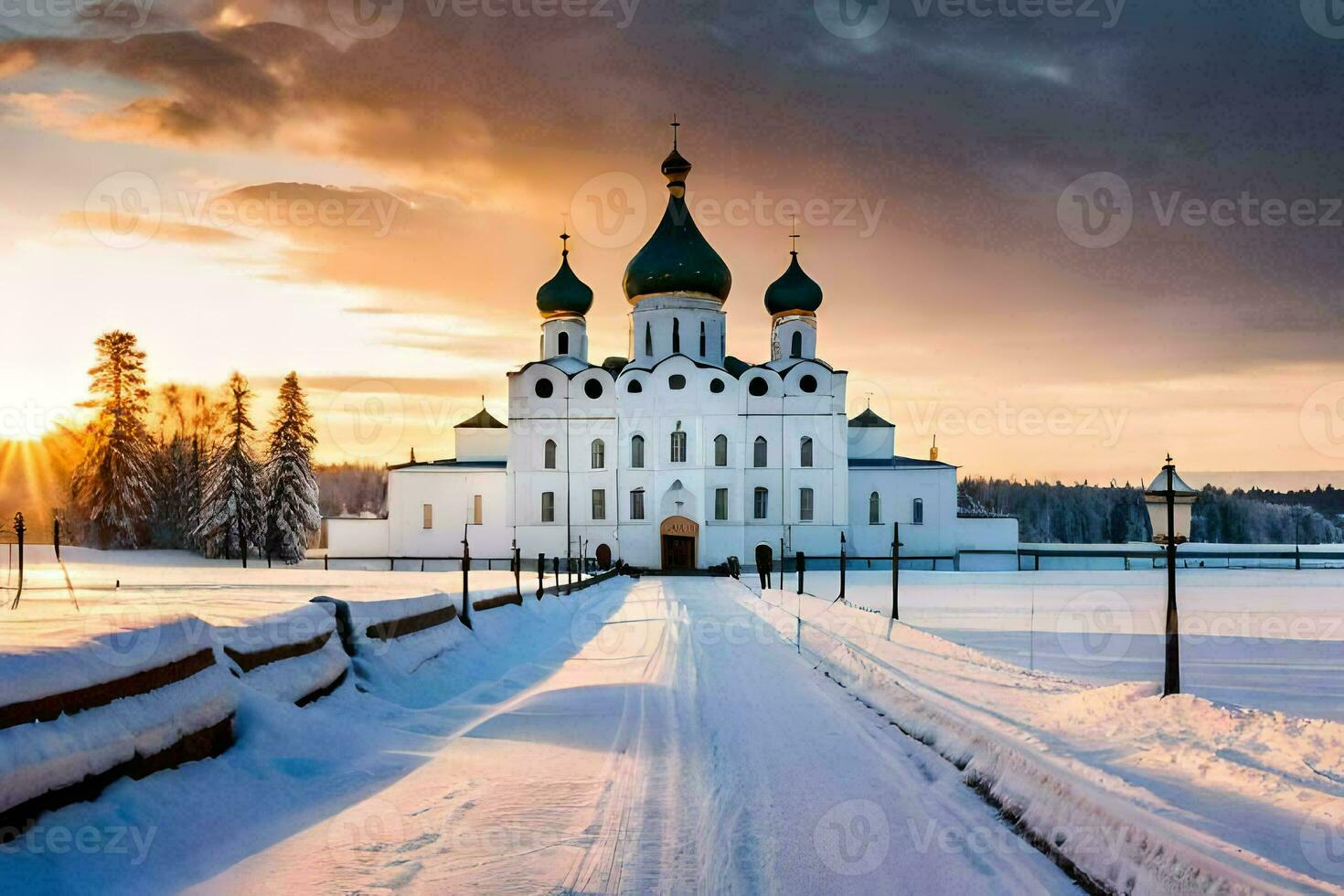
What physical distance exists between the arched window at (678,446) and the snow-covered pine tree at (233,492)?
23.3 m

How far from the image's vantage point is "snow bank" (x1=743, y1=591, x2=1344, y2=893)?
5.58 m

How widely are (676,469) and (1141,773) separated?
45.0m

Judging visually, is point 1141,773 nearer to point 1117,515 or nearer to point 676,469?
point 676,469

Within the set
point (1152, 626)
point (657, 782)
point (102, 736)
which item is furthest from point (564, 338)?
point (102, 736)

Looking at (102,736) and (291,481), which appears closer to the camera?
(102,736)

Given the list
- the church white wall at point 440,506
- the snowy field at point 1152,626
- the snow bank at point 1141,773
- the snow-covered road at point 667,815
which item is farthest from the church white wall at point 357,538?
the snow bank at point 1141,773

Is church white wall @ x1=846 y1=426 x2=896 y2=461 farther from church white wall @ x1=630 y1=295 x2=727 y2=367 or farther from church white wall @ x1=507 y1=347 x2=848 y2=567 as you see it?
church white wall @ x1=630 y1=295 x2=727 y2=367

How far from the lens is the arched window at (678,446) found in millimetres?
52500

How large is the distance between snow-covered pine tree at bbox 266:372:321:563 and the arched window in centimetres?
2178

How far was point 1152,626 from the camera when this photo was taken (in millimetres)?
20578

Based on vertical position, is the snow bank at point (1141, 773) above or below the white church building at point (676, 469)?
below

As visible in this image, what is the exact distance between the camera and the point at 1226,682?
12.7 metres

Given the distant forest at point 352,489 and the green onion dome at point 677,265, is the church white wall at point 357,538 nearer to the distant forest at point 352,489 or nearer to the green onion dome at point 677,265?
the green onion dome at point 677,265

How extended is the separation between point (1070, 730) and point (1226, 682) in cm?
511
